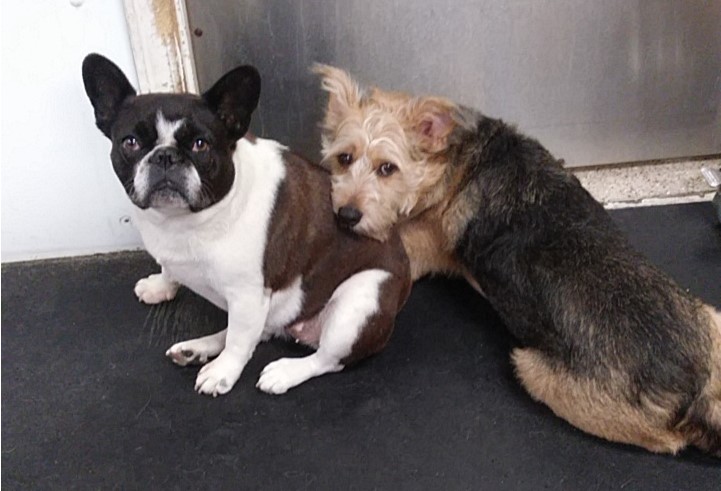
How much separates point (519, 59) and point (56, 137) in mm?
1608

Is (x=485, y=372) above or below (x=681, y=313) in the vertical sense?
below

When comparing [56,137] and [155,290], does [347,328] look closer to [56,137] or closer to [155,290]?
[155,290]

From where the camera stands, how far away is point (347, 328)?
193 cm

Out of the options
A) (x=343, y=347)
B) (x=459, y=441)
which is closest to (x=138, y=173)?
(x=343, y=347)

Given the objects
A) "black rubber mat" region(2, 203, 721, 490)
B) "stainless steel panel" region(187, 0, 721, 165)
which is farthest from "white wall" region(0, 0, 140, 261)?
"stainless steel panel" region(187, 0, 721, 165)

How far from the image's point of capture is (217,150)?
1.68m

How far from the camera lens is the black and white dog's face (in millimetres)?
1628

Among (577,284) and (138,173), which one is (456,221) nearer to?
(577,284)

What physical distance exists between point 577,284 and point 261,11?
1.33 m

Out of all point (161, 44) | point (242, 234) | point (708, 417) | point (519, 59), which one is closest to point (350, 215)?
point (242, 234)

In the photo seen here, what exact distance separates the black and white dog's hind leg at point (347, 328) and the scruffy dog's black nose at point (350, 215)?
0.14 m

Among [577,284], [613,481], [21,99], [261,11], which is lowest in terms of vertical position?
[613,481]

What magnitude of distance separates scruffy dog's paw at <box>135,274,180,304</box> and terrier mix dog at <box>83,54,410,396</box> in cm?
27

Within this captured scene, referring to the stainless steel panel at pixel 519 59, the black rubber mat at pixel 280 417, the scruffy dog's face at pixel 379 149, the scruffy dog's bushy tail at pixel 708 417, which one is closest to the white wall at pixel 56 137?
the black rubber mat at pixel 280 417
